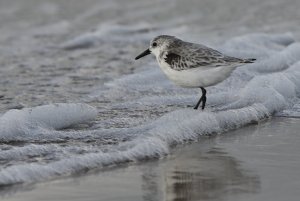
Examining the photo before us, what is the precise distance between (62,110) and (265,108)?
1976mm

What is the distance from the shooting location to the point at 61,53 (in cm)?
1263

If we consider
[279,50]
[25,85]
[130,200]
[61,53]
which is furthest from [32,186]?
[61,53]

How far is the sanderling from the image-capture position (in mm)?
7207

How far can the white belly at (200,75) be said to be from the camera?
724 centimetres

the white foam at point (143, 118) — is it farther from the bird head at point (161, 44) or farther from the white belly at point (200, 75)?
the bird head at point (161, 44)

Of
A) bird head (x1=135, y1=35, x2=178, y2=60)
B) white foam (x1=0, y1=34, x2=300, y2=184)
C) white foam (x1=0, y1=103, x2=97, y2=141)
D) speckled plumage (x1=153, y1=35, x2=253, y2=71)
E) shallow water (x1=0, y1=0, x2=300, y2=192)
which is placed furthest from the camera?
bird head (x1=135, y1=35, x2=178, y2=60)

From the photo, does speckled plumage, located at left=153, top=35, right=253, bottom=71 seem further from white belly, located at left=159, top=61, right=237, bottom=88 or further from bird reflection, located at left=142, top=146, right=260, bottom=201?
bird reflection, located at left=142, top=146, right=260, bottom=201

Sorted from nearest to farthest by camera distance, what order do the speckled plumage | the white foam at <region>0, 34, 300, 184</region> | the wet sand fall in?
1. the wet sand
2. the white foam at <region>0, 34, 300, 184</region>
3. the speckled plumage

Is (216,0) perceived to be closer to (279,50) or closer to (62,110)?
(279,50)

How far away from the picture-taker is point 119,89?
8.89 metres

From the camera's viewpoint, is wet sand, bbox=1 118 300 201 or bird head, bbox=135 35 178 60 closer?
wet sand, bbox=1 118 300 201

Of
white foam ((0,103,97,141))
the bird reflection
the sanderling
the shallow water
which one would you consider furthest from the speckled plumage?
the bird reflection

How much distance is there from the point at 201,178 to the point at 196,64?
7.36 ft

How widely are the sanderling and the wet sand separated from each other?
0.96 meters
